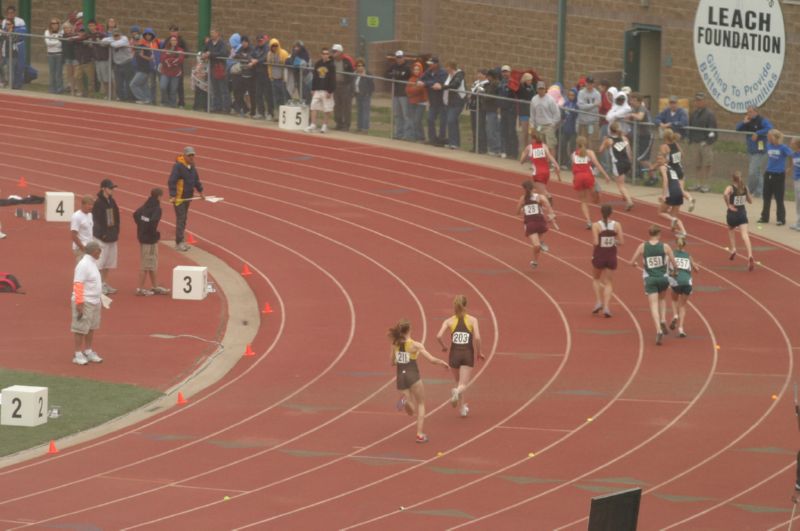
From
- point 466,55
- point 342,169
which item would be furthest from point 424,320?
point 466,55

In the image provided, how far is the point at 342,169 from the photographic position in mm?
33250

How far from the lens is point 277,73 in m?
36.8

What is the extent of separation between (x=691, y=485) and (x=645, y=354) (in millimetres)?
5220

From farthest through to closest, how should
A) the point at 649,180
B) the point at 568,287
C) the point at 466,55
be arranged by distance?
the point at 466,55
the point at 649,180
the point at 568,287

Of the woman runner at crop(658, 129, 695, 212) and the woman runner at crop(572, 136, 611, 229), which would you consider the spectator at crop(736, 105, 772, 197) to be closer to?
the woman runner at crop(658, 129, 695, 212)

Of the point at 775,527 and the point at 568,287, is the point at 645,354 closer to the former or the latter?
the point at 568,287

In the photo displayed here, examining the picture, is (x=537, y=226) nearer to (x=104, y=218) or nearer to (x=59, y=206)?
(x=104, y=218)

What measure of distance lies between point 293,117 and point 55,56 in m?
7.21

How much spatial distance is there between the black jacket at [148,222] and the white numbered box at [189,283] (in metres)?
0.60

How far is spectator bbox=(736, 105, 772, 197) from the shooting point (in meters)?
29.9

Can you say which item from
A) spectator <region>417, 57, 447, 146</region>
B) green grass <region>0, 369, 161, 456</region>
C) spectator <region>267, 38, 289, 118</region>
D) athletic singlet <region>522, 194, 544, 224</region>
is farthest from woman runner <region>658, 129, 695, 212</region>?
spectator <region>267, 38, 289, 118</region>

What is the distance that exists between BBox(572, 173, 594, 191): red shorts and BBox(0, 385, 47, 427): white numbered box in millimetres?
11852

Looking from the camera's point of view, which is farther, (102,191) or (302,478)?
(102,191)

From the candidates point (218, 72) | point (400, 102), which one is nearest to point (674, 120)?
point (400, 102)
